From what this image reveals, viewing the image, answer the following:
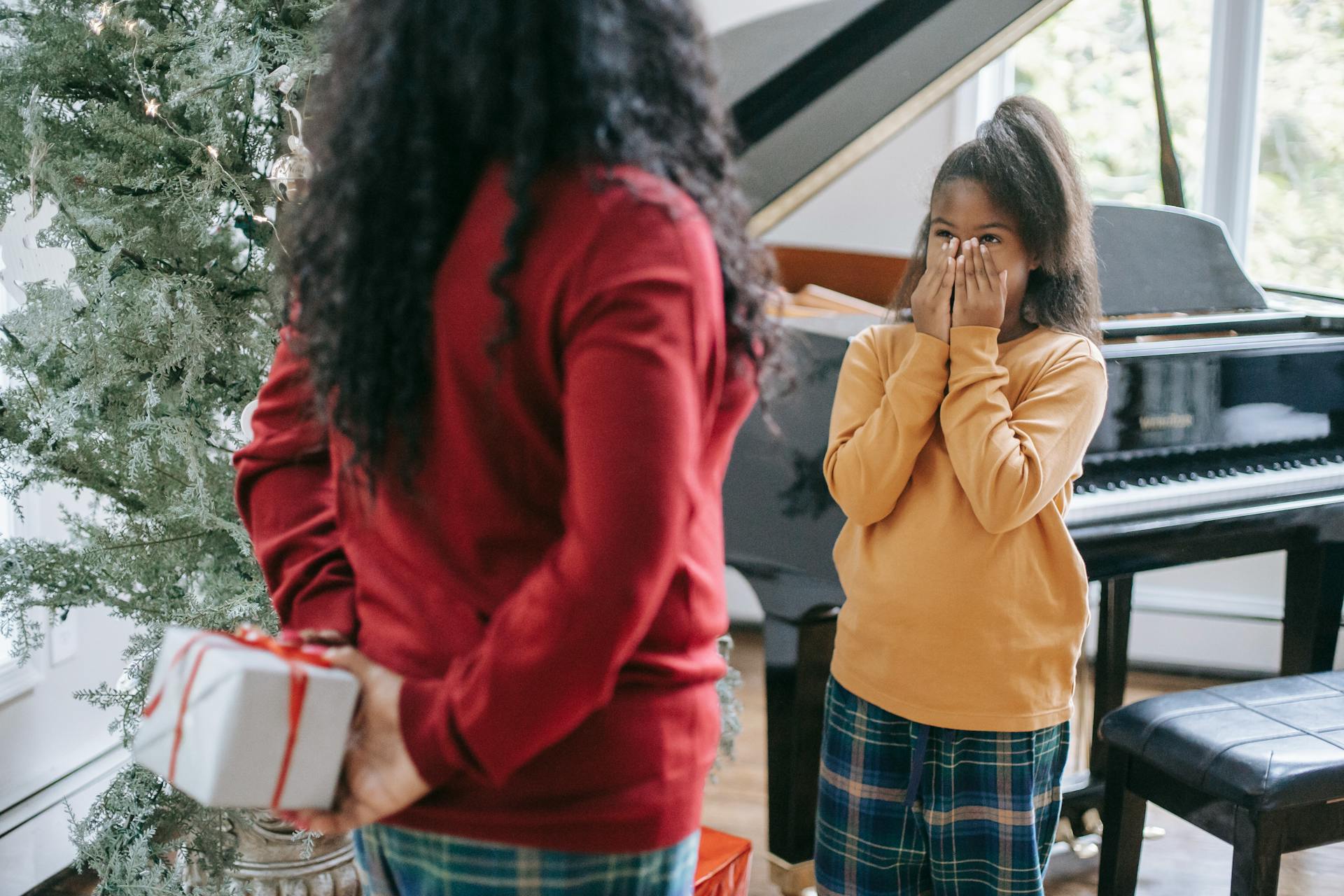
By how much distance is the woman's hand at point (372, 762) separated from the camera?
0.71m

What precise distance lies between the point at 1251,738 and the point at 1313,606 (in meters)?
0.88

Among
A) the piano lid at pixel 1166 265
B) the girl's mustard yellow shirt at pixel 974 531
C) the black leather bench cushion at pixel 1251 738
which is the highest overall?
the piano lid at pixel 1166 265

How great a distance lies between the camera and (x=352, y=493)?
2.62 feet

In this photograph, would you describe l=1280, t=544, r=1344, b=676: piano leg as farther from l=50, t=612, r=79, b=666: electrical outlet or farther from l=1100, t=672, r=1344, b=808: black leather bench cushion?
l=50, t=612, r=79, b=666: electrical outlet

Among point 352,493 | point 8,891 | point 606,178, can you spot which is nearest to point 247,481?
point 352,493

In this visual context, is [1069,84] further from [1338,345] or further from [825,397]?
[825,397]

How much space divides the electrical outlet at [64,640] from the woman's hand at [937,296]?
188 cm

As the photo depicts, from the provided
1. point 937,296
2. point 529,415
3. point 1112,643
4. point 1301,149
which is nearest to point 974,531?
point 937,296

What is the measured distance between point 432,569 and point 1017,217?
107cm

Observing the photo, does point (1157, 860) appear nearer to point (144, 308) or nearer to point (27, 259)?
point (144, 308)

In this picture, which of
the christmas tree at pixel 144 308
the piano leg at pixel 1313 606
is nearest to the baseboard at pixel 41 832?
the christmas tree at pixel 144 308

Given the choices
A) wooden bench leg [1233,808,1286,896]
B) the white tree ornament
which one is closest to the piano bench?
wooden bench leg [1233,808,1286,896]

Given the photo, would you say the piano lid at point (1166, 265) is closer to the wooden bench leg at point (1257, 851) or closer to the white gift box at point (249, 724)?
the wooden bench leg at point (1257, 851)

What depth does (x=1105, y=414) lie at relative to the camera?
6.82 feet
